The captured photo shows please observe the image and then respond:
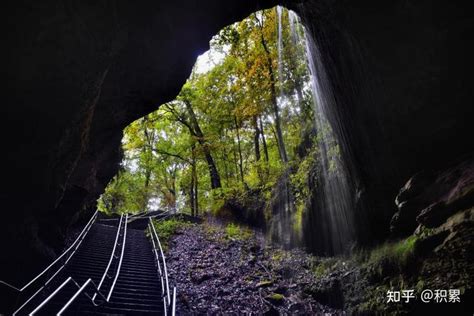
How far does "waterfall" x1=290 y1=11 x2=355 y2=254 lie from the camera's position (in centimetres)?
966

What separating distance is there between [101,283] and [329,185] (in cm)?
794

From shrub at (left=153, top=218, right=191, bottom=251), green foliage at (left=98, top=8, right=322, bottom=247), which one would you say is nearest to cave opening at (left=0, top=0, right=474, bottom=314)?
shrub at (left=153, top=218, right=191, bottom=251)

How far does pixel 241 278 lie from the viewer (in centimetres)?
988

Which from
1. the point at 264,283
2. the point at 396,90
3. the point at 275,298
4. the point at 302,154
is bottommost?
the point at 275,298

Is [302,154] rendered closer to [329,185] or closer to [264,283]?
[329,185]

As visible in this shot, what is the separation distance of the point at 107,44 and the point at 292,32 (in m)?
10.9

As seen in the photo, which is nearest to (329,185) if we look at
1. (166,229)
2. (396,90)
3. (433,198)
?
(396,90)

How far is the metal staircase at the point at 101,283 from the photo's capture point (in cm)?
651

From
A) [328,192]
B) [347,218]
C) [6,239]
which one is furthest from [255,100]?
[6,239]

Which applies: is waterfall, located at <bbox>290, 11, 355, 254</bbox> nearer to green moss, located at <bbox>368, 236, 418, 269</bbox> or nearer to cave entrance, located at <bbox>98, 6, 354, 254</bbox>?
cave entrance, located at <bbox>98, 6, 354, 254</bbox>

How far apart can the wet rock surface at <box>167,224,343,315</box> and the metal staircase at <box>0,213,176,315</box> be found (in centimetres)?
83

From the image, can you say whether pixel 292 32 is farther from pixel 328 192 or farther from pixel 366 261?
pixel 366 261

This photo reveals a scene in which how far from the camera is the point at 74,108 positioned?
24.1 ft

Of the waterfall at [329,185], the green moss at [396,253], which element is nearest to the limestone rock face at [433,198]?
the green moss at [396,253]
